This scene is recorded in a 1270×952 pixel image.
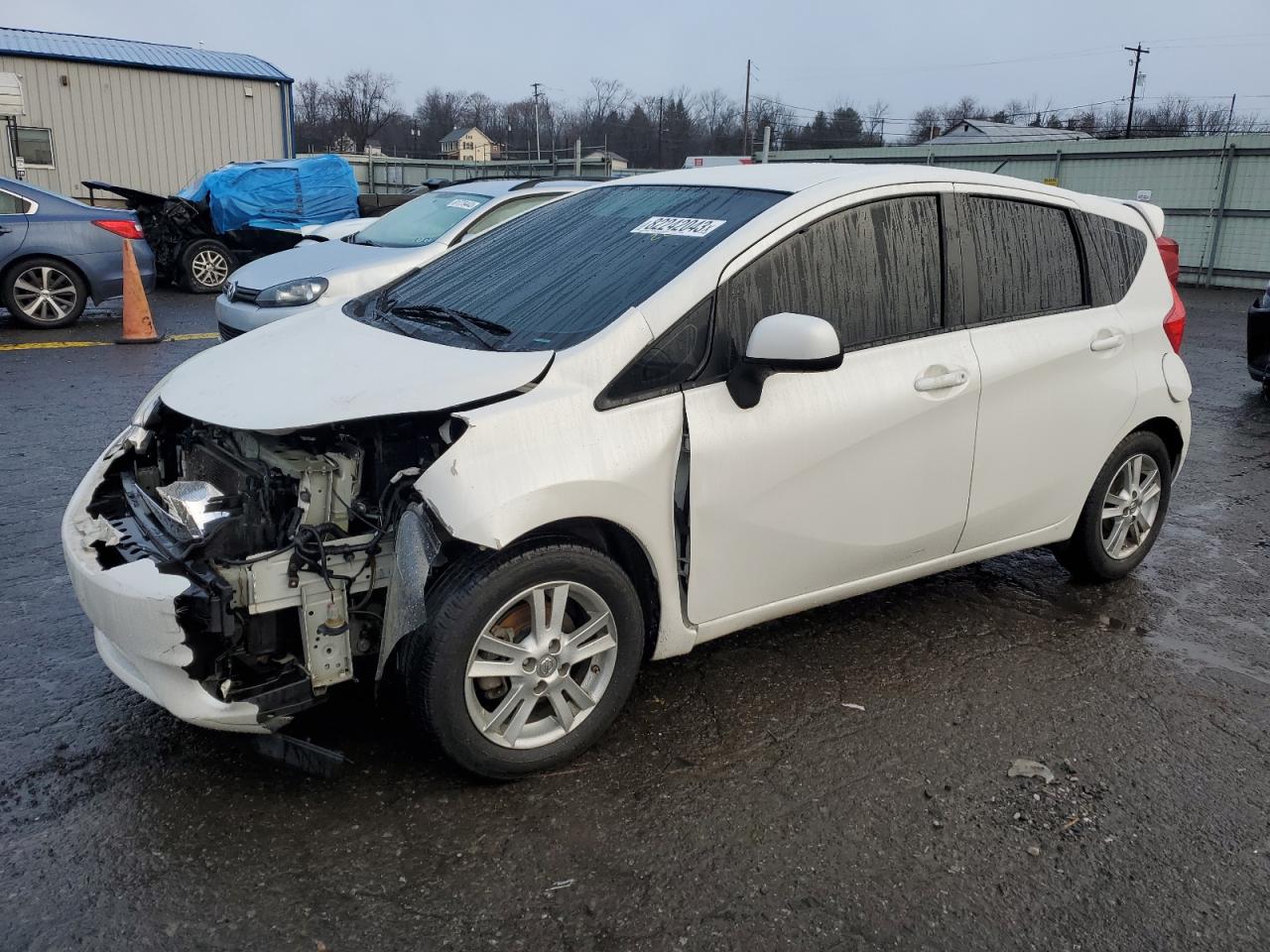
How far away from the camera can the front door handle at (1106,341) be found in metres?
4.12

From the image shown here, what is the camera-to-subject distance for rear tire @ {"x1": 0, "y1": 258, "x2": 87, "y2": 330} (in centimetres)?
1044

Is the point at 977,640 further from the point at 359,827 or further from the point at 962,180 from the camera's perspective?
the point at 359,827

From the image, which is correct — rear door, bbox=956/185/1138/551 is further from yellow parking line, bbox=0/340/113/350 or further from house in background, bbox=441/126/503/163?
house in background, bbox=441/126/503/163

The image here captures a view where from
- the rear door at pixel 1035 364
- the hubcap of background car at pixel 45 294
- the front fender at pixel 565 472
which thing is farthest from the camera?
the hubcap of background car at pixel 45 294

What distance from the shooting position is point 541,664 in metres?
2.94

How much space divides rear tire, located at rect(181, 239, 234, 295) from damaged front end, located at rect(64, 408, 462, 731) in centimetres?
1236

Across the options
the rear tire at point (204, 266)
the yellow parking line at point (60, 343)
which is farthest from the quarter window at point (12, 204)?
the rear tire at point (204, 266)

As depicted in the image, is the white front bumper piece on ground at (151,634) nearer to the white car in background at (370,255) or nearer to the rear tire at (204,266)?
the white car in background at (370,255)

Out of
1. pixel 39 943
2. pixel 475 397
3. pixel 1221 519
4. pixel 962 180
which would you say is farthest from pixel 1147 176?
pixel 39 943

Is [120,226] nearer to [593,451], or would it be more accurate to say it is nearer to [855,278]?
[855,278]

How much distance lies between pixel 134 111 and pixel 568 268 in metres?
23.4

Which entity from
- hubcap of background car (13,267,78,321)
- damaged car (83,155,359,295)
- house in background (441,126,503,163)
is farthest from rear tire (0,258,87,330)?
house in background (441,126,503,163)

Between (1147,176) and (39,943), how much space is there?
70.2 feet

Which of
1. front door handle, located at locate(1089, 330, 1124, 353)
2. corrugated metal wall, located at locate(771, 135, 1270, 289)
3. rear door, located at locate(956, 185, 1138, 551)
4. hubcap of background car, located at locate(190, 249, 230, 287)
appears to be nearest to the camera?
rear door, located at locate(956, 185, 1138, 551)
